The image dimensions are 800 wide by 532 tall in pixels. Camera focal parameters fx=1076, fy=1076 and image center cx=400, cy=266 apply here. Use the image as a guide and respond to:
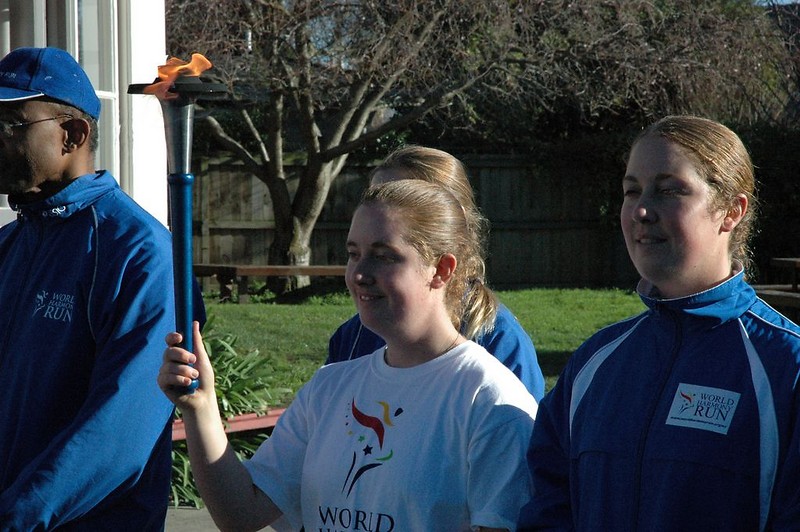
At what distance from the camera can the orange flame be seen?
2.27 m

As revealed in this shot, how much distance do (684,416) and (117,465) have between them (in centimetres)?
143

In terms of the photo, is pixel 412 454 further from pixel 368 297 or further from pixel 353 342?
pixel 353 342

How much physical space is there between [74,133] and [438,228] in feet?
3.64

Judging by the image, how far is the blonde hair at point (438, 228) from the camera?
8.84 ft

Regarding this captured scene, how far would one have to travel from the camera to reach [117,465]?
2.77 m

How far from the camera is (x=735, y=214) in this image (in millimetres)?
2438

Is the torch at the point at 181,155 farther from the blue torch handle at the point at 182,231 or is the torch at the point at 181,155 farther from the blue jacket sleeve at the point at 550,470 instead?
the blue jacket sleeve at the point at 550,470

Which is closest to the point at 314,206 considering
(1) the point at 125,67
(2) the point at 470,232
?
(1) the point at 125,67

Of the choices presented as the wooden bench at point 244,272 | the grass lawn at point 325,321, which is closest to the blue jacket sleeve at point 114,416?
the grass lawn at point 325,321

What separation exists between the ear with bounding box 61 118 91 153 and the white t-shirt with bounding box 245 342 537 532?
1.05m

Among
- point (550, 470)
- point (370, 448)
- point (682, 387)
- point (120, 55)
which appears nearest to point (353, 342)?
point (370, 448)

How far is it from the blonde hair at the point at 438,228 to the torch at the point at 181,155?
58 cm

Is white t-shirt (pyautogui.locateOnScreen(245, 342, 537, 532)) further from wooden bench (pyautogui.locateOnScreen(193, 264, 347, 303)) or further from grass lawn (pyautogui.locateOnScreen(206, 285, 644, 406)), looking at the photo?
wooden bench (pyautogui.locateOnScreen(193, 264, 347, 303))

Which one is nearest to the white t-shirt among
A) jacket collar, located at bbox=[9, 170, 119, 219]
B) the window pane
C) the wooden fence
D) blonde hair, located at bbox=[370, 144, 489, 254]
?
blonde hair, located at bbox=[370, 144, 489, 254]
